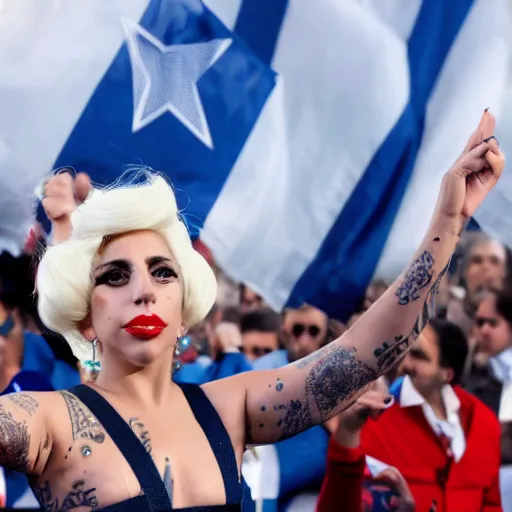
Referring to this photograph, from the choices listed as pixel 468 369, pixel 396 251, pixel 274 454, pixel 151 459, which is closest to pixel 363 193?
pixel 396 251

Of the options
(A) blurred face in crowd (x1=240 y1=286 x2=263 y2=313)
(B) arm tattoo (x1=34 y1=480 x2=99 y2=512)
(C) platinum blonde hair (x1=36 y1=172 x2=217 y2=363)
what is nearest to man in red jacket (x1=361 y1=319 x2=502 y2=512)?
(A) blurred face in crowd (x1=240 y1=286 x2=263 y2=313)

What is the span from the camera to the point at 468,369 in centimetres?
342

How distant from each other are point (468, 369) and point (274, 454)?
0.77 metres

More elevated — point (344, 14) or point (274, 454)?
point (344, 14)

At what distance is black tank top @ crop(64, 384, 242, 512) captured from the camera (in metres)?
1.70

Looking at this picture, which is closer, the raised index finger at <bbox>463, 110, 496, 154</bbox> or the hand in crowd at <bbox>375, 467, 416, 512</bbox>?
the raised index finger at <bbox>463, 110, 496, 154</bbox>

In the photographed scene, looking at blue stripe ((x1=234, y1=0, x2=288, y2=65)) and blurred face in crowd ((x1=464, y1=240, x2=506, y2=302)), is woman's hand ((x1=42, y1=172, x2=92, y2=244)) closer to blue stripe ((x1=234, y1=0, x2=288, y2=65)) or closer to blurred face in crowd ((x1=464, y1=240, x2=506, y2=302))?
blue stripe ((x1=234, y1=0, x2=288, y2=65))

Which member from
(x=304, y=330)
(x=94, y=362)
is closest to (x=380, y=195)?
(x=304, y=330)

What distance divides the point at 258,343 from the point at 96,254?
1.73m

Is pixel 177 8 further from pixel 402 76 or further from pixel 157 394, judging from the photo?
pixel 157 394

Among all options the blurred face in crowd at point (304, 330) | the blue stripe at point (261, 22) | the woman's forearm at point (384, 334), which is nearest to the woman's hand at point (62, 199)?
the blurred face in crowd at point (304, 330)

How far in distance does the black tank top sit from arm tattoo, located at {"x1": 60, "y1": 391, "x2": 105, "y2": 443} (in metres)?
0.01

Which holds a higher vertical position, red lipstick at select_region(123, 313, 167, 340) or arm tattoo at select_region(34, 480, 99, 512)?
red lipstick at select_region(123, 313, 167, 340)

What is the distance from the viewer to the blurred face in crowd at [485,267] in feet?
11.4
